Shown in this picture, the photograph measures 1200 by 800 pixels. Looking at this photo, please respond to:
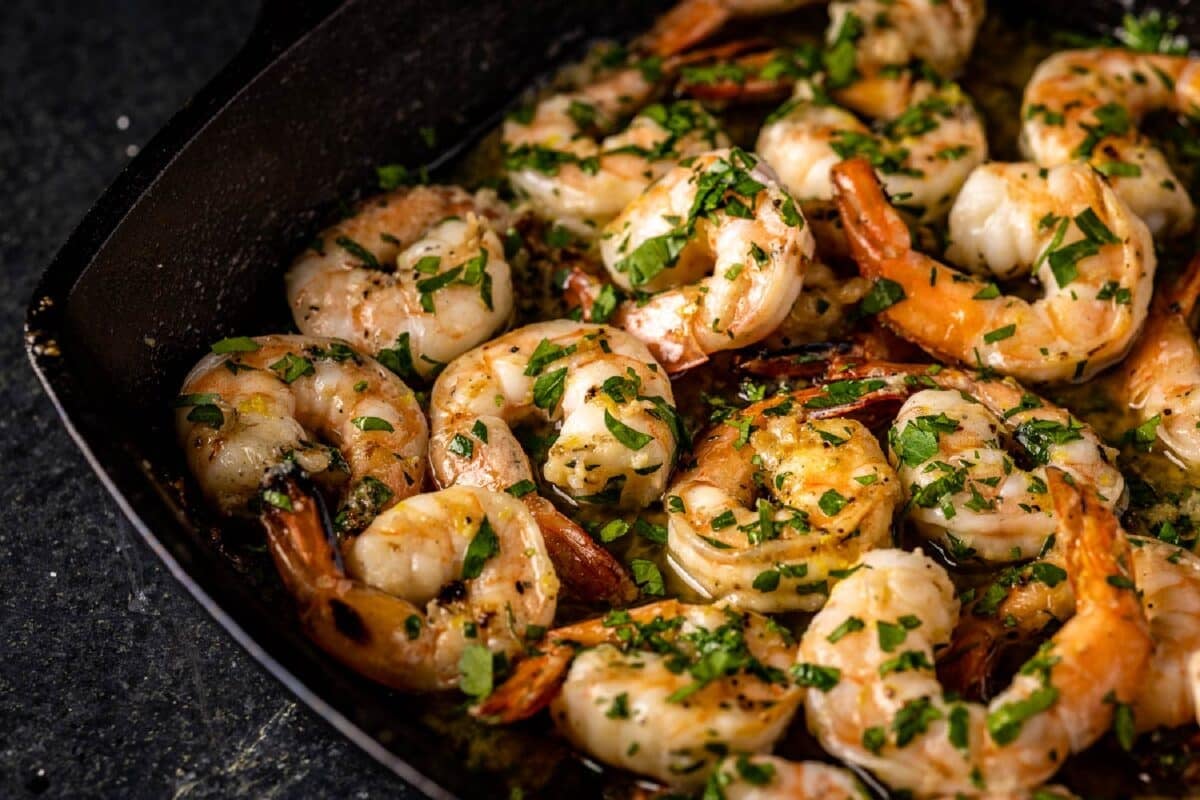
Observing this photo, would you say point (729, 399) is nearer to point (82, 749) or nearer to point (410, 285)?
point (410, 285)

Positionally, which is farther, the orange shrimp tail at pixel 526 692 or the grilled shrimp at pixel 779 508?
the grilled shrimp at pixel 779 508

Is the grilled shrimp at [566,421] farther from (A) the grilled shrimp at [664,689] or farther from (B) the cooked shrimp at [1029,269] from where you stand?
(B) the cooked shrimp at [1029,269]

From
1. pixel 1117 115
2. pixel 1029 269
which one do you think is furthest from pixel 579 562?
pixel 1117 115

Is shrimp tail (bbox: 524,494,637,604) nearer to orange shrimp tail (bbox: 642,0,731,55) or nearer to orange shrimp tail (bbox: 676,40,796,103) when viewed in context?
orange shrimp tail (bbox: 676,40,796,103)

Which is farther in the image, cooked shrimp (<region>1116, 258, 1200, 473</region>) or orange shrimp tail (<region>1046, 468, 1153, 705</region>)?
cooked shrimp (<region>1116, 258, 1200, 473</region>)

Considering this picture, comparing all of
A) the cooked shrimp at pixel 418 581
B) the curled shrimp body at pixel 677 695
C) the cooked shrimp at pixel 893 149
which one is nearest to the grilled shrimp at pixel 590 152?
the cooked shrimp at pixel 893 149

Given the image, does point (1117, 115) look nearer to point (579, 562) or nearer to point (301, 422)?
point (579, 562)

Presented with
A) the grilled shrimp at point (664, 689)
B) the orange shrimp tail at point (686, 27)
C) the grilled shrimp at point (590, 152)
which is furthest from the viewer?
the orange shrimp tail at point (686, 27)

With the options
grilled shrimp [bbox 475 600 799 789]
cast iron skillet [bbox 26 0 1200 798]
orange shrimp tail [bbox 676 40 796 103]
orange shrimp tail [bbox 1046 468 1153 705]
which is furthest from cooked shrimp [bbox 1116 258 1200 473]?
cast iron skillet [bbox 26 0 1200 798]
